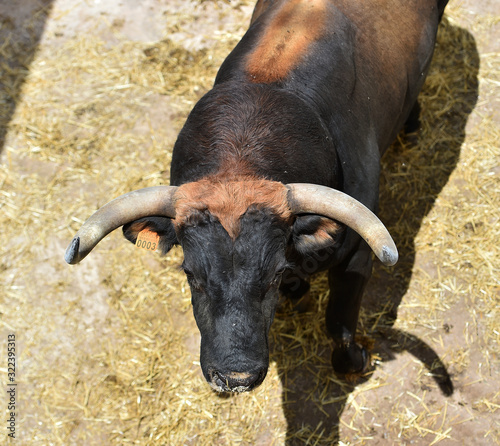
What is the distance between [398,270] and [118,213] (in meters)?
3.45

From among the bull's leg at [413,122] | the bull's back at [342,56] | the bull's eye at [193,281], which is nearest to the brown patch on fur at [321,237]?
the bull's eye at [193,281]

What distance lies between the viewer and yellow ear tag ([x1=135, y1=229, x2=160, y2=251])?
356 centimetres

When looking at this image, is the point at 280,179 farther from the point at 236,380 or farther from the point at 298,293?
the point at 298,293

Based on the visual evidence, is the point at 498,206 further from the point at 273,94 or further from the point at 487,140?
the point at 273,94

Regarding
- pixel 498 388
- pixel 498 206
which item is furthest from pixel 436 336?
pixel 498 206

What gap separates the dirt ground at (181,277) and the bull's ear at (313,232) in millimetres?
2073

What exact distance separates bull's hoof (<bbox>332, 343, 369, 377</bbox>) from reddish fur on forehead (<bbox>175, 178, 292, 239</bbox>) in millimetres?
2055

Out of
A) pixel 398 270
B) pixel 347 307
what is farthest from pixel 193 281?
pixel 398 270

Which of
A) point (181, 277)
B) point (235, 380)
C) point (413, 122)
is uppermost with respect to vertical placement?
point (235, 380)

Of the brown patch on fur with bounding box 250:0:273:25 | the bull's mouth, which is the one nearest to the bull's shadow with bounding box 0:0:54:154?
the brown patch on fur with bounding box 250:0:273:25

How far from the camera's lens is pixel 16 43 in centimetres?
790

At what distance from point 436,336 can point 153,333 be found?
9.50 feet

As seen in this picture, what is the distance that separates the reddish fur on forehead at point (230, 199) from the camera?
3.13 meters

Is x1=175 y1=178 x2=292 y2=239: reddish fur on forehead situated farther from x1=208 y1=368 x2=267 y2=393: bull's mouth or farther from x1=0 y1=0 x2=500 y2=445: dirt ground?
x1=0 y1=0 x2=500 y2=445: dirt ground
